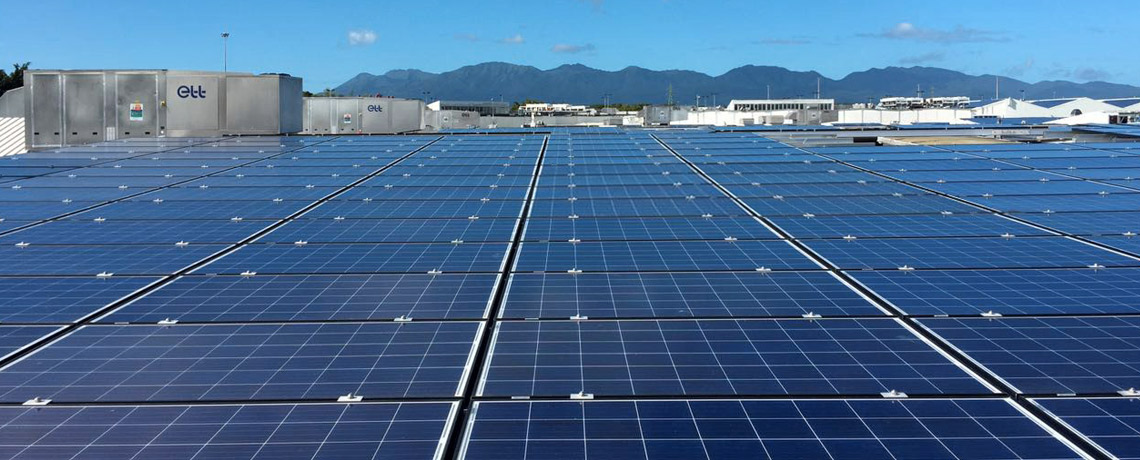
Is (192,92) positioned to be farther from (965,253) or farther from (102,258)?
(965,253)

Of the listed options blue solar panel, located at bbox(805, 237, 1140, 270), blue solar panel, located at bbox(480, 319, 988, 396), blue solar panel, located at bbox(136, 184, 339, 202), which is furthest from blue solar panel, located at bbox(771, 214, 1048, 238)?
blue solar panel, located at bbox(136, 184, 339, 202)

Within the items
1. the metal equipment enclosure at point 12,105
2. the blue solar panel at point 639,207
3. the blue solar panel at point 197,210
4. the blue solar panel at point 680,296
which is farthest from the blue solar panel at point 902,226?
the metal equipment enclosure at point 12,105

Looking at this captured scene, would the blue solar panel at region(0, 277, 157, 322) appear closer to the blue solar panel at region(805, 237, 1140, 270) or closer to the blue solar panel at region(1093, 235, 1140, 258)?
the blue solar panel at region(805, 237, 1140, 270)

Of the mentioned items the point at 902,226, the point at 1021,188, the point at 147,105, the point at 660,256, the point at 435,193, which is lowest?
the point at 660,256

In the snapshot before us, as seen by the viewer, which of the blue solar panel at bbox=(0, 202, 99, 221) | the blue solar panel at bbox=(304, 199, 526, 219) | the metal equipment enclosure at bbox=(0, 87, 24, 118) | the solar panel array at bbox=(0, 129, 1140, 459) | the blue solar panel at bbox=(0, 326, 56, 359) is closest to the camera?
the solar panel array at bbox=(0, 129, 1140, 459)

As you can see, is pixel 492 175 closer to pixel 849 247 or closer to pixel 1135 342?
pixel 849 247

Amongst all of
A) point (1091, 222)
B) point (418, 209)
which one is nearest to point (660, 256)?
point (418, 209)
